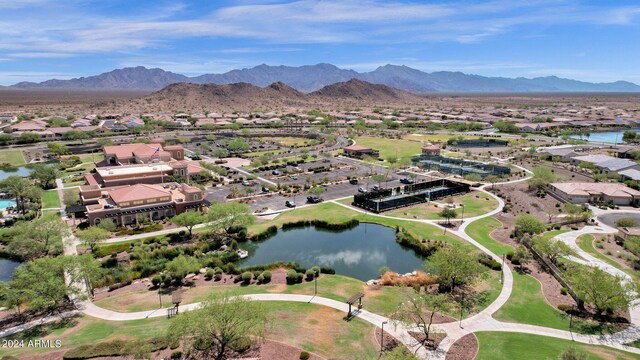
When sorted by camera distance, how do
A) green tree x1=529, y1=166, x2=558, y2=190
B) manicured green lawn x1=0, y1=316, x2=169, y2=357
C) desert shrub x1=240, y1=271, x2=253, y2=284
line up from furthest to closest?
1. green tree x1=529, y1=166, x2=558, y2=190
2. desert shrub x1=240, y1=271, x2=253, y2=284
3. manicured green lawn x1=0, y1=316, x2=169, y2=357

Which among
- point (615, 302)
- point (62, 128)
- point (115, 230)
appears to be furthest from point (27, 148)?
point (615, 302)

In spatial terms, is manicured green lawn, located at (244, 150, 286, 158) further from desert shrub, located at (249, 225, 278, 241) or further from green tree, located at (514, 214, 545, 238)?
green tree, located at (514, 214, 545, 238)

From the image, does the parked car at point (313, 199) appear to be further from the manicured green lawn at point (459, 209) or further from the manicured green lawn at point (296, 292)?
the manicured green lawn at point (296, 292)

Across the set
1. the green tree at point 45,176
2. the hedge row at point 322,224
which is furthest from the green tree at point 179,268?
the green tree at point 45,176

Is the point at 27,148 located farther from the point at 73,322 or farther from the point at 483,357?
the point at 483,357

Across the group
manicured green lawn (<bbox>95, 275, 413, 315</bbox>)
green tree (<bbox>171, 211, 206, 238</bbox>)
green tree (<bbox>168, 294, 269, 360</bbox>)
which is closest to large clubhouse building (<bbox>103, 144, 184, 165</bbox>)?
green tree (<bbox>171, 211, 206, 238</bbox>)

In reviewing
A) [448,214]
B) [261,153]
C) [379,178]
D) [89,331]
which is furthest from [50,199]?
[448,214]
